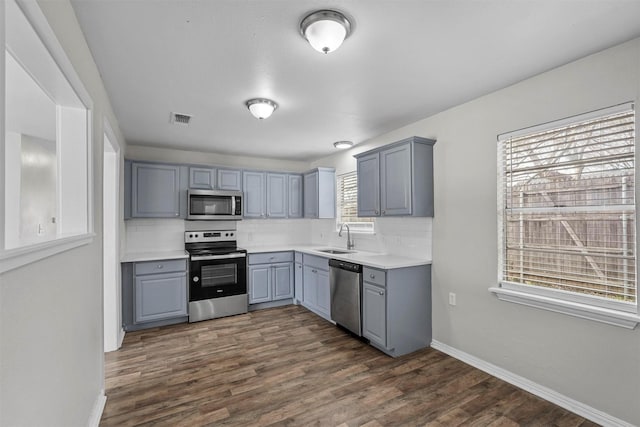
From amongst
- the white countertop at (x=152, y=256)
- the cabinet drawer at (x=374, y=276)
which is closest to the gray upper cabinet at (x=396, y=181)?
the cabinet drawer at (x=374, y=276)

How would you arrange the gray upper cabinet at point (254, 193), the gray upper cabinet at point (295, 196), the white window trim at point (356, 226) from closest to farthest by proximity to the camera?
the white window trim at point (356, 226) < the gray upper cabinet at point (254, 193) < the gray upper cabinet at point (295, 196)

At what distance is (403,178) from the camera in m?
3.22

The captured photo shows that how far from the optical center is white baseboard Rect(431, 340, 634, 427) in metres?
2.01

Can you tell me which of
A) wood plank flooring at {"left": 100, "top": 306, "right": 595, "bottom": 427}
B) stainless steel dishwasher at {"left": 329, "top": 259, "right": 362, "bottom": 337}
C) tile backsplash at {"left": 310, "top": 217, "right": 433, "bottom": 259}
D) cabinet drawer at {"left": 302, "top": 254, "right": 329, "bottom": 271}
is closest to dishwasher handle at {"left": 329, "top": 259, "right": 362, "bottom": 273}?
stainless steel dishwasher at {"left": 329, "top": 259, "right": 362, "bottom": 337}

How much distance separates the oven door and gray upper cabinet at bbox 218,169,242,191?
1.06m

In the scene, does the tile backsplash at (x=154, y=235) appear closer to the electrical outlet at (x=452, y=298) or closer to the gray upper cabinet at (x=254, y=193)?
the gray upper cabinet at (x=254, y=193)

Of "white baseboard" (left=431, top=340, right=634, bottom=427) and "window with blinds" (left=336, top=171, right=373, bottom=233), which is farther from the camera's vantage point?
"window with blinds" (left=336, top=171, right=373, bottom=233)

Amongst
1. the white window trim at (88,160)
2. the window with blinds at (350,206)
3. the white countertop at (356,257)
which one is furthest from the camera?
the window with blinds at (350,206)

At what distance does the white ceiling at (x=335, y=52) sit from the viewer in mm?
1609

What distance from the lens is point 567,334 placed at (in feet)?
7.25

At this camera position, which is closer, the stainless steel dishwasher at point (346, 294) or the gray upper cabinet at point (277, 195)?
the stainless steel dishwasher at point (346, 294)

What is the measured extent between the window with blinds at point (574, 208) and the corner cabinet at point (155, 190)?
13.0 feet

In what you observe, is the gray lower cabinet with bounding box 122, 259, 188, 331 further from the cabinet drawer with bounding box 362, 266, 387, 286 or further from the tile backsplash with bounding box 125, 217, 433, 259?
the cabinet drawer with bounding box 362, 266, 387, 286

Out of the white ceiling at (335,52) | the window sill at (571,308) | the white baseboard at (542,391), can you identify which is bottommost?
the white baseboard at (542,391)
